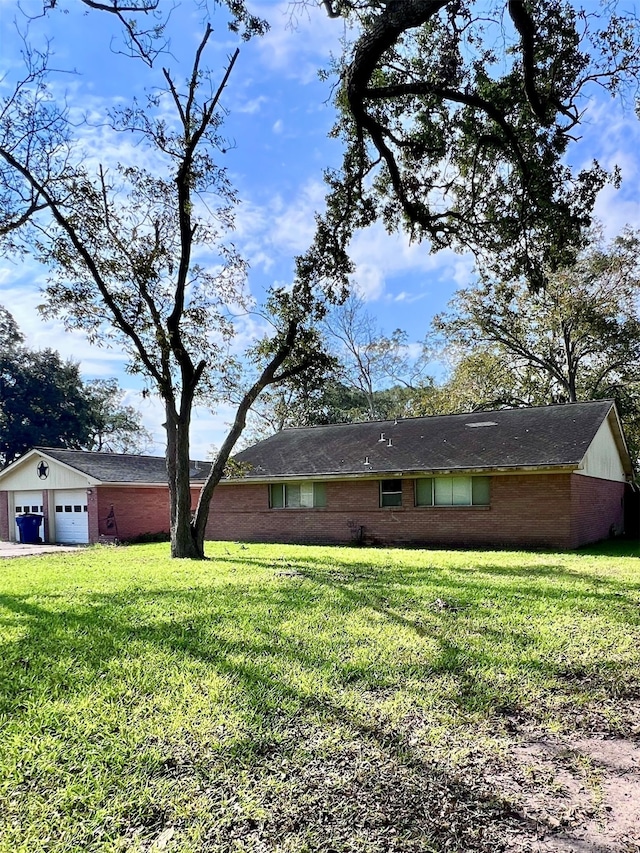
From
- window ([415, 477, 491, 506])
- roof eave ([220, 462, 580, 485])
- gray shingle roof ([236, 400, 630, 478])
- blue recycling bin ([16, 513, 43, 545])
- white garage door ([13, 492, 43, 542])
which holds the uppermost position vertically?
gray shingle roof ([236, 400, 630, 478])

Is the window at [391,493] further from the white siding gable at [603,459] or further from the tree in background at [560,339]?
the tree in background at [560,339]

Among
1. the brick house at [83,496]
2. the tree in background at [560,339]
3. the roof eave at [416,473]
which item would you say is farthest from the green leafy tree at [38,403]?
the tree in background at [560,339]

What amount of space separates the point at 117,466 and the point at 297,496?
384 inches

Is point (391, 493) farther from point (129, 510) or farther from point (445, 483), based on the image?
point (129, 510)

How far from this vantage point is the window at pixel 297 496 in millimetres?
18672

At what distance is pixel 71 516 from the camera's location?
2269 cm

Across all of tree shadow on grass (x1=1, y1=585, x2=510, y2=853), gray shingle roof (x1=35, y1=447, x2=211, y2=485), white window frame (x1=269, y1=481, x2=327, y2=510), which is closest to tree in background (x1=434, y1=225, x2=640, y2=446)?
white window frame (x1=269, y1=481, x2=327, y2=510)

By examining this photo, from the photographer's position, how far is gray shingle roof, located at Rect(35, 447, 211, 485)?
2198cm

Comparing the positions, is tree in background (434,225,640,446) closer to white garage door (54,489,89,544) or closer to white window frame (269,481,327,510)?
white window frame (269,481,327,510)

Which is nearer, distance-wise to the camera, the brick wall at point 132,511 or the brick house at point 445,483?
the brick house at point 445,483

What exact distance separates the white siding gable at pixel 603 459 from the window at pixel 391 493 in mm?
5259

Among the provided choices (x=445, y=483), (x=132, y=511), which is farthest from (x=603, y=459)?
(x=132, y=511)

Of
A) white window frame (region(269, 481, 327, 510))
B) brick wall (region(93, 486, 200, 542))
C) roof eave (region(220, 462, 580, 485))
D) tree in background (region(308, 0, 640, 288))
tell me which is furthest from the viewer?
brick wall (region(93, 486, 200, 542))

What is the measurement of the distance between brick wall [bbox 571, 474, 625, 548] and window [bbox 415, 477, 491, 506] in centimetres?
238
